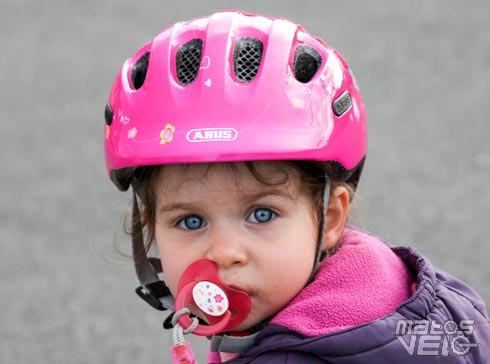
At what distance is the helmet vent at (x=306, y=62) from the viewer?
8.91 feet

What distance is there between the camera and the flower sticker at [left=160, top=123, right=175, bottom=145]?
8.02 ft

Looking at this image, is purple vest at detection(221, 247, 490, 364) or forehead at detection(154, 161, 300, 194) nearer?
purple vest at detection(221, 247, 490, 364)

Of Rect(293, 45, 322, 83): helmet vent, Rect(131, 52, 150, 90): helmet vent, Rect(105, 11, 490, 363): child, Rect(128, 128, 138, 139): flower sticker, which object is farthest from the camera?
Rect(131, 52, 150, 90): helmet vent

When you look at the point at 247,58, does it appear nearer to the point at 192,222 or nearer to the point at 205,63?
the point at 205,63

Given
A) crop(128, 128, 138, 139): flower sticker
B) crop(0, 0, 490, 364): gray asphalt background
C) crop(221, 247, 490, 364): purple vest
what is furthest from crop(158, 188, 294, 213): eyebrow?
crop(0, 0, 490, 364): gray asphalt background

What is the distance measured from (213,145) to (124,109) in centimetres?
43

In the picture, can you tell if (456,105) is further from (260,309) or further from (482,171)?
(260,309)

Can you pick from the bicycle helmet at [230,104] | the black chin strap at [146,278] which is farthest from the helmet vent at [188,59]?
the black chin strap at [146,278]

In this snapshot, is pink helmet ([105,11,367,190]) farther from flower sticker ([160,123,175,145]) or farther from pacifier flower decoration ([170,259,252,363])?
pacifier flower decoration ([170,259,252,363])

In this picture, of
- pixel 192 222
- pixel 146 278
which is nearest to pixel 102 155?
pixel 146 278

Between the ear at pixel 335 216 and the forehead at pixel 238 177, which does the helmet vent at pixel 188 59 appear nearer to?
the forehead at pixel 238 177

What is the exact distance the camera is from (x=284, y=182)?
250cm

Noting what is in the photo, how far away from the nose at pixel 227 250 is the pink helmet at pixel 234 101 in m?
0.23

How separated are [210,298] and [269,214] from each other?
290 millimetres
